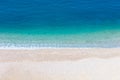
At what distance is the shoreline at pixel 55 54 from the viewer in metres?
14.5

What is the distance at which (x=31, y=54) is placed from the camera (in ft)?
49.3

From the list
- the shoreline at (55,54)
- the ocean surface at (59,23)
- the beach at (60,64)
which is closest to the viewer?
the beach at (60,64)

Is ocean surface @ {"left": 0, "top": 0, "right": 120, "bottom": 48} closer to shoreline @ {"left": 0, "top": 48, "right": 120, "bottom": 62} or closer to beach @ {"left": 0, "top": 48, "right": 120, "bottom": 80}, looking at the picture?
shoreline @ {"left": 0, "top": 48, "right": 120, "bottom": 62}

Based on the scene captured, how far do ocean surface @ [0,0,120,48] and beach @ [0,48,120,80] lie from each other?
1.08m

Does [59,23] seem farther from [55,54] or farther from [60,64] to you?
[60,64]

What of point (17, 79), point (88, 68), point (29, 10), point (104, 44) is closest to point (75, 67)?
point (88, 68)

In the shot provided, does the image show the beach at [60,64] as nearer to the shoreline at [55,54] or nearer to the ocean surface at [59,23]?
A: the shoreline at [55,54]

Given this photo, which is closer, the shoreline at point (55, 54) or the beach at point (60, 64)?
the beach at point (60, 64)

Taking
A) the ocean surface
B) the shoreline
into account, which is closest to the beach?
the shoreline

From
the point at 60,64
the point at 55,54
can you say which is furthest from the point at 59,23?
the point at 60,64

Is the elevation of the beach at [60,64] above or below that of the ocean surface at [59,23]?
below

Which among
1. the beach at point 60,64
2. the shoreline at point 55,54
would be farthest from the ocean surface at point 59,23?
the beach at point 60,64

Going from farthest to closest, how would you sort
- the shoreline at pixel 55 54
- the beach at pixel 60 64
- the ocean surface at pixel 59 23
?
the ocean surface at pixel 59 23, the shoreline at pixel 55 54, the beach at pixel 60 64

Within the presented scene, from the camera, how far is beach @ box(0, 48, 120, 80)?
42.6ft
